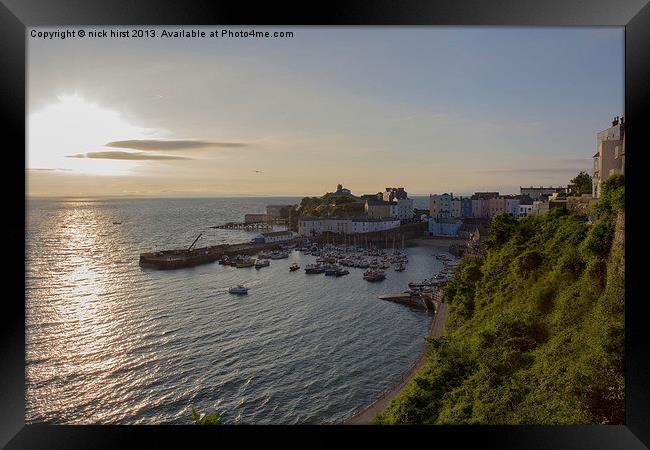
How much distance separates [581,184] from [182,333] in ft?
18.8

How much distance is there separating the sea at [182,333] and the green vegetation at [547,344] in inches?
61.8

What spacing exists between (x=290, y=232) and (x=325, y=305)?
3.34 m

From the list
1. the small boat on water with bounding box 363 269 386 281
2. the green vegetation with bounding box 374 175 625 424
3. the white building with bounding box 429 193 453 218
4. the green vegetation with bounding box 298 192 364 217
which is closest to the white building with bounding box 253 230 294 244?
the green vegetation with bounding box 298 192 364 217

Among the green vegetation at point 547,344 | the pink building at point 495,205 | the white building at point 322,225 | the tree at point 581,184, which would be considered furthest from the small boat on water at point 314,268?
the tree at point 581,184

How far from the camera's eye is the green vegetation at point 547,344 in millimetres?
2713

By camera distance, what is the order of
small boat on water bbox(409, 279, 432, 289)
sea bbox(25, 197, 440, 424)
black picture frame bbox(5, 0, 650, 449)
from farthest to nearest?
small boat on water bbox(409, 279, 432, 289), sea bbox(25, 197, 440, 424), black picture frame bbox(5, 0, 650, 449)

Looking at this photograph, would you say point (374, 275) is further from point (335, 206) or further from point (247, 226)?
point (247, 226)

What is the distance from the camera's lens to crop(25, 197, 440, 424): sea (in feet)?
17.4

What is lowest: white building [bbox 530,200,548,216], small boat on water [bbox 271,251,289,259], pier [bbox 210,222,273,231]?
small boat on water [bbox 271,251,289,259]

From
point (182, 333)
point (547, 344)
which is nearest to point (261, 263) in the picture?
point (182, 333)

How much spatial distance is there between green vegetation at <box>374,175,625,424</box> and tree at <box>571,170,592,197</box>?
0.89 m

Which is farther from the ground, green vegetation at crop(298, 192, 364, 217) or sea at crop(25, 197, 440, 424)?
green vegetation at crop(298, 192, 364, 217)

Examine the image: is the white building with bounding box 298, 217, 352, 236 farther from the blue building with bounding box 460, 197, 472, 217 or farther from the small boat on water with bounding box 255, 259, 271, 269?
the blue building with bounding box 460, 197, 472, 217

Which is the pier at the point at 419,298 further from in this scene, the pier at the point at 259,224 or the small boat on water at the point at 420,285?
the pier at the point at 259,224
